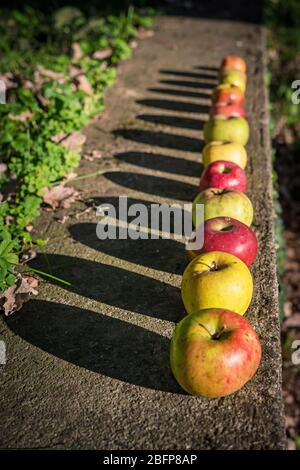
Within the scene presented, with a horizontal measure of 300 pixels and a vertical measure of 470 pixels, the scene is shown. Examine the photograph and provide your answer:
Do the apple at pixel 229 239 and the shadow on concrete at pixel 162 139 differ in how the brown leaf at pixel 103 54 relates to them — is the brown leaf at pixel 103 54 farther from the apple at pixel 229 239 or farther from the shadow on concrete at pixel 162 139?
the apple at pixel 229 239

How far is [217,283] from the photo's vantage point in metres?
2.56

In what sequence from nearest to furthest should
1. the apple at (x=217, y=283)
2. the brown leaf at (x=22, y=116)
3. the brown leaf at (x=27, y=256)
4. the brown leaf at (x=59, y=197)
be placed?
1. the apple at (x=217, y=283)
2. the brown leaf at (x=27, y=256)
3. the brown leaf at (x=59, y=197)
4. the brown leaf at (x=22, y=116)

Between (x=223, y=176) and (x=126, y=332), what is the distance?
1.22m

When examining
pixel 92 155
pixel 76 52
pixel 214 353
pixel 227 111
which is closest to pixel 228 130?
pixel 227 111

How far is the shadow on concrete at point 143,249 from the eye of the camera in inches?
128

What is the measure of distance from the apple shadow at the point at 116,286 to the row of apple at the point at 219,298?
0.22 metres

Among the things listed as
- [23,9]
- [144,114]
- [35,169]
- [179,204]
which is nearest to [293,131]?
[144,114]

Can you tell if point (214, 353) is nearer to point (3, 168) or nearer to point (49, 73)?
point (3, 168)

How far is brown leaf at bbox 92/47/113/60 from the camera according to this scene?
5867 mm

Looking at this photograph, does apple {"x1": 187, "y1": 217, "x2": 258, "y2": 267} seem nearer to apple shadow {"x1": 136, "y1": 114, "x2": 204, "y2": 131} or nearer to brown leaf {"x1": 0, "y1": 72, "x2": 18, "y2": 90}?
apple shadow {"x1": 136, "y1": 114, "x2": 204, "y2": 131}

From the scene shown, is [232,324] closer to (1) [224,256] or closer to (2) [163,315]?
(1) [224,256]

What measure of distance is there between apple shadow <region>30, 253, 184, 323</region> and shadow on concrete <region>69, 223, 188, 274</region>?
12 cm

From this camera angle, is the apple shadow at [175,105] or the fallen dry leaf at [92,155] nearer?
the fallen dry leaf at [92,155]

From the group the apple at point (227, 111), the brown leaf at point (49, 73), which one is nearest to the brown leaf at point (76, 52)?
the brown leaf at point (49, 73)
